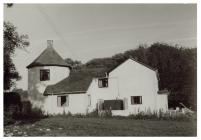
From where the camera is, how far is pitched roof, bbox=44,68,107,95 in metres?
21.4

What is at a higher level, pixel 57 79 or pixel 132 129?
pixel 57 79

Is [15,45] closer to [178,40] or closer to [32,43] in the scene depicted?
[32,43]

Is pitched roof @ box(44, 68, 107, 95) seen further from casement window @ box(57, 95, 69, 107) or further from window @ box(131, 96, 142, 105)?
window @ box(131, 96, 142, 105)

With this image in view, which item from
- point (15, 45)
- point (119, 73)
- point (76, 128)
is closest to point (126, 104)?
point (119, 73)

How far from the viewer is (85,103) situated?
2077 cm

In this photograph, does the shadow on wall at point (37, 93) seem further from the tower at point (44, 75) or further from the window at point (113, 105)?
the window at point (113, 105)

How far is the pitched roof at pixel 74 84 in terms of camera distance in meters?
21.4

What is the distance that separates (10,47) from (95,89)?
28.0 ft

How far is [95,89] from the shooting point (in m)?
21.2

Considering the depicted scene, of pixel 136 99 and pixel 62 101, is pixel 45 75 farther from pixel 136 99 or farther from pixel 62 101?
pixel 136 99

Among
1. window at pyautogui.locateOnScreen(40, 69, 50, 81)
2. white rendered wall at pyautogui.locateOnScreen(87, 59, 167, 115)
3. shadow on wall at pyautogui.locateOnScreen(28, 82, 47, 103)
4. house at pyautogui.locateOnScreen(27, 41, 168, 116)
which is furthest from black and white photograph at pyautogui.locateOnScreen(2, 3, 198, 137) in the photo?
window at pyautogui.locateOnScreen(40, 69, 50, 81)

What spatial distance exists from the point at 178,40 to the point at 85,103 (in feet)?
29.5

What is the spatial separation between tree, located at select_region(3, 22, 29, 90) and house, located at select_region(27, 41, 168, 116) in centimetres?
454

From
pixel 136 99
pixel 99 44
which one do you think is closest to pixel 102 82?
pixel 136 99
